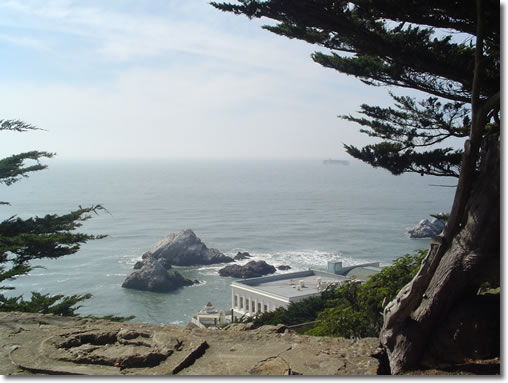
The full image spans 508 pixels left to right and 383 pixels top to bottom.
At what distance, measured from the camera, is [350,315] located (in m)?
7.78

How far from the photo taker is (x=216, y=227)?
43.9 meters

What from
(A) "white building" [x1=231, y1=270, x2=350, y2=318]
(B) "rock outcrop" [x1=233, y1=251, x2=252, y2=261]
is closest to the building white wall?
(A) "white building" [x1=231, y1=270, x2=350, y2=318]

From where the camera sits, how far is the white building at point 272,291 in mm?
14492

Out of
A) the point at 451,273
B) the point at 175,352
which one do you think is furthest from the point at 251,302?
the point at 451,273

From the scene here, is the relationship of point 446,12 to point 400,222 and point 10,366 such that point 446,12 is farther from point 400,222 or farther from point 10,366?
point 400,222

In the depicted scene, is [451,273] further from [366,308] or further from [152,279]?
[152,279]

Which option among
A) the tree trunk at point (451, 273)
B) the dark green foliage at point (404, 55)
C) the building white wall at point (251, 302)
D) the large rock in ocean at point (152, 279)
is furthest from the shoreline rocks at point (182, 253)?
the tree trunk at point (451, 273)

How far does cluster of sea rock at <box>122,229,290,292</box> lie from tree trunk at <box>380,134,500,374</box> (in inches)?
894

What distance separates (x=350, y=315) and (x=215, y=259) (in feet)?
81.6

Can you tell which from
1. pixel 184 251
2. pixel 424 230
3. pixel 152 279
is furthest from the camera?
pixel 424 230

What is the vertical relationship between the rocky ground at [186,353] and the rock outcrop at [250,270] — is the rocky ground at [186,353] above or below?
above

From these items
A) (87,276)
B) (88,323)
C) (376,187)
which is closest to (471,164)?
(88,323)

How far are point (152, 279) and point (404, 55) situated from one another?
22.4 metres

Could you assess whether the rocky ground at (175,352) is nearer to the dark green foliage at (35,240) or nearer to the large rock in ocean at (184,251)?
the dark green foliage at (35,240)
